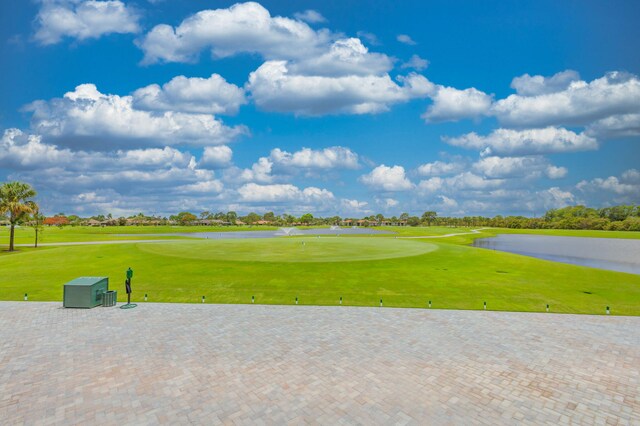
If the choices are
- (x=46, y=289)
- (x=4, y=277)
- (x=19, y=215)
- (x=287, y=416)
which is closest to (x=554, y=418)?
(x=287, y=416)

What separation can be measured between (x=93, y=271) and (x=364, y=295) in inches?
1230

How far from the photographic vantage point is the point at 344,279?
33000 mm

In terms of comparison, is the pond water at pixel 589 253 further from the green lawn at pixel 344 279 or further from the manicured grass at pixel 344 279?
the green lawn at pixel 344 279

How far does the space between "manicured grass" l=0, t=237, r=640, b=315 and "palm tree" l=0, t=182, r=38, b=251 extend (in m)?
20.1

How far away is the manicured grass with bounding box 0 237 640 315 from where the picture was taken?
26.0m

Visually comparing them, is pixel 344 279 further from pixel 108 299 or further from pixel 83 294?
pixel 83 294

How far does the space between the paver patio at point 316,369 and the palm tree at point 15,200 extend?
5446cm

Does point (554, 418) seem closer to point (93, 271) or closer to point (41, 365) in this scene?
point (41, 365)

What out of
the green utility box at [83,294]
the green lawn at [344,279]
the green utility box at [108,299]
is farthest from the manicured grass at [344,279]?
the green utility box at [83,294]

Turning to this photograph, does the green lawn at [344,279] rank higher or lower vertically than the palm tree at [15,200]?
lower

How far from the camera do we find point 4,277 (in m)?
34.3

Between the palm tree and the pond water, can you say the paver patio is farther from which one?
the palm tree

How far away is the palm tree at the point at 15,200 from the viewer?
60.7 metres

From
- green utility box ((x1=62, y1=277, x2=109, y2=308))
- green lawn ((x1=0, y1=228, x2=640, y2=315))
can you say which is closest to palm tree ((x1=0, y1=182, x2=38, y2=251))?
green lawn ((x1=0, y1=228, x2=640, y2=315))
